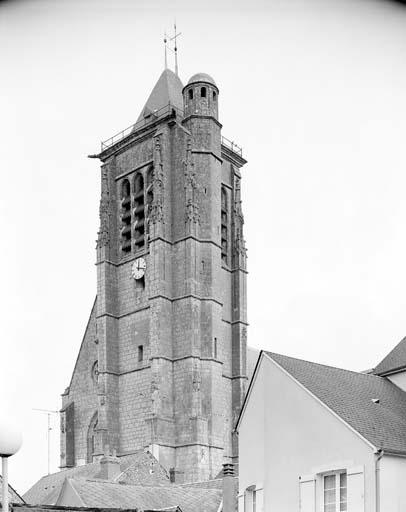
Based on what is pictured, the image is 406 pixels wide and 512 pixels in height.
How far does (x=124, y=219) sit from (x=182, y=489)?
29405 mm

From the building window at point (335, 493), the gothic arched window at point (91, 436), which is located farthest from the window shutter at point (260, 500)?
the gothic arched window at point (91, 436)

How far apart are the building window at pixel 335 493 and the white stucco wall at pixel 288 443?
0.56ft

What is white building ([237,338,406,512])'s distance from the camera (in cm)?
1744

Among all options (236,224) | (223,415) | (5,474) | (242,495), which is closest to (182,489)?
(242,495)

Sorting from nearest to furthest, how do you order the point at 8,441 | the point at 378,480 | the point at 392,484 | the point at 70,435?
the point at 8,441
the point at 378,480
the point at 392,484
the point at 70,435

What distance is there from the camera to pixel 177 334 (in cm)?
5384

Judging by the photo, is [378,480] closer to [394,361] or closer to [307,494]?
[307,494]

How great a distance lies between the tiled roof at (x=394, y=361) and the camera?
21.9 metres

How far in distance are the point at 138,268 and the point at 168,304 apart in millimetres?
3848

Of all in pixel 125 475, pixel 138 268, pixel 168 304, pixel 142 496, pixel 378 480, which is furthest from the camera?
pixel 138 268

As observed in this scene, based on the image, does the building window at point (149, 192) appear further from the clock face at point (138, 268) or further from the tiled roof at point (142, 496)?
the tiled roof at point (142, 496)

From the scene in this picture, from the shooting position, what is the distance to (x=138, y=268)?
56812 mm

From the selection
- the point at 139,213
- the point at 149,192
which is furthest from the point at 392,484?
the point at 139,213

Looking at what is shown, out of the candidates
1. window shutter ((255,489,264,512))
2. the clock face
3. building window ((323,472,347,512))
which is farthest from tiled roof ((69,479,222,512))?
the clock face
